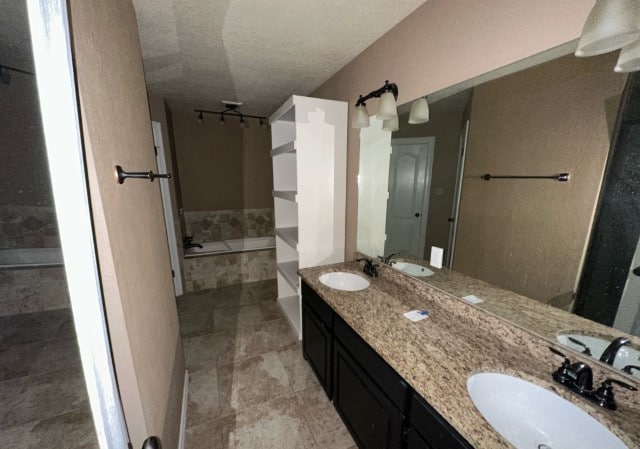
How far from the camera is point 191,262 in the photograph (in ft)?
10.5

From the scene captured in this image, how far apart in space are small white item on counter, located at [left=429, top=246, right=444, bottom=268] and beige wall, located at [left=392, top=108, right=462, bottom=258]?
24mm

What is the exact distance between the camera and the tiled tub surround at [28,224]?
54cm

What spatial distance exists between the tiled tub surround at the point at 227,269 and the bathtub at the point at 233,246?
6cm

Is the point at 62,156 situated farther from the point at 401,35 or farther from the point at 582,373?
the point at 401,35

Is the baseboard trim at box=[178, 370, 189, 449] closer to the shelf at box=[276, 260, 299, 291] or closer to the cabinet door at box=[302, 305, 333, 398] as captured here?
the cabinet door at box=[302, 305, 333, 398]

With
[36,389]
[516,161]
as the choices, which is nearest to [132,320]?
[36,389]

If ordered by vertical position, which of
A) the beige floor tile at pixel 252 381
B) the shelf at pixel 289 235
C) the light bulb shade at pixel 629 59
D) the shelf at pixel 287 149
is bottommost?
the beige floor tile at pixel 252 381

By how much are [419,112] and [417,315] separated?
3.84 ft

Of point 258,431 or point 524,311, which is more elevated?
point 524,311

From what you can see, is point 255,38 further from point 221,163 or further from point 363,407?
point 221,163

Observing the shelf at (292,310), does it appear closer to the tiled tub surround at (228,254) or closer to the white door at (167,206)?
the tiled tub surround at (228,254)

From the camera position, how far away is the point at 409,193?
1581 mm

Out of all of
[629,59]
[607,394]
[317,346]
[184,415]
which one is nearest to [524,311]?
[607,394]

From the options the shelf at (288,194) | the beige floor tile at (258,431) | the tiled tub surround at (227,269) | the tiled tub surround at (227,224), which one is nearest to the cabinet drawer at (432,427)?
the beige floor tile at (258,431)
